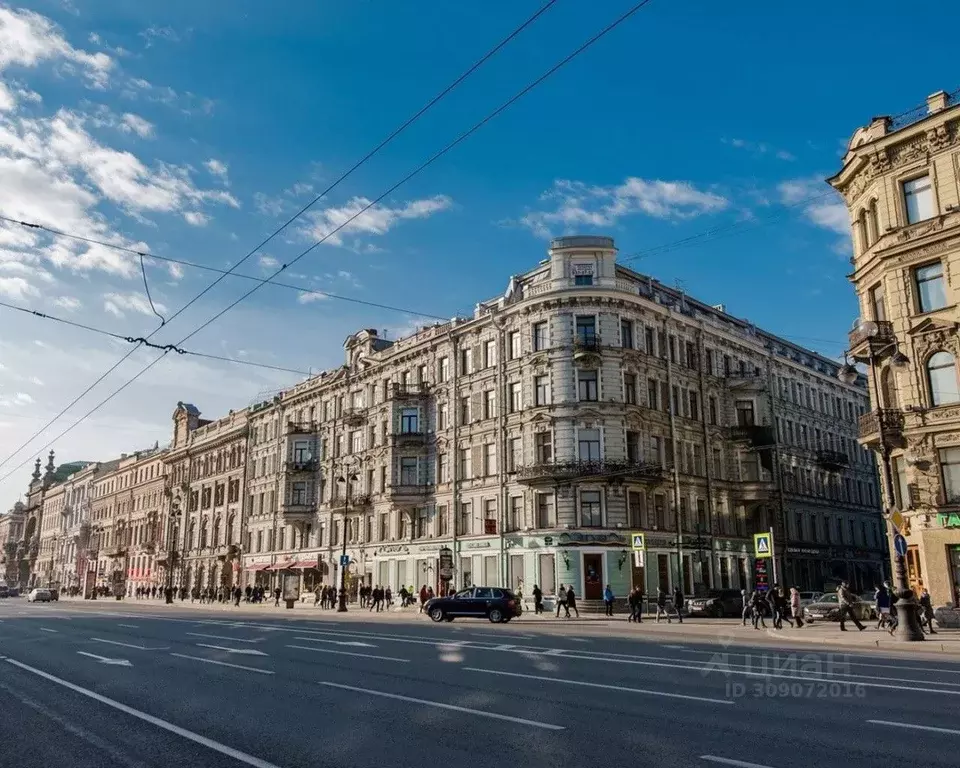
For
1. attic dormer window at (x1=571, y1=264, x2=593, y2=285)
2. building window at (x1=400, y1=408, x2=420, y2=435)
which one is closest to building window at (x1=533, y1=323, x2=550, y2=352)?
attic dormer window at (x1=571, y1=264, x2=593, y2=285)

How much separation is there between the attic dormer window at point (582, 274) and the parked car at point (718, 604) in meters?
18.0

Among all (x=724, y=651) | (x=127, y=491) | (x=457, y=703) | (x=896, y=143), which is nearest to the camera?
(x=457, y=703)

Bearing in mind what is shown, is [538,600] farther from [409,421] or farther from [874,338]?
[874,338]

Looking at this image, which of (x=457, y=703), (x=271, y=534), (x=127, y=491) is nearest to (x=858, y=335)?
(x=457, y=703)

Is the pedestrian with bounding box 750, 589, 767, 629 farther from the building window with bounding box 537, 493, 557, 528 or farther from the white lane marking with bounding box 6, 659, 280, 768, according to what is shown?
the white lane marking with bounding box 6, 659, 280, 768

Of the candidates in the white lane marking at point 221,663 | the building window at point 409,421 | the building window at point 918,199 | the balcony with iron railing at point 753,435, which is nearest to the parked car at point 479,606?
the white lane marking at point 221,663

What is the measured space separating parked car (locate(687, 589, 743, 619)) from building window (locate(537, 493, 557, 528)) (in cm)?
846

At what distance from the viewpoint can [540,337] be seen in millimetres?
46188

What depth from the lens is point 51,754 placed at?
812cm

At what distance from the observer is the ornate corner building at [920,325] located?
27656 millimetres

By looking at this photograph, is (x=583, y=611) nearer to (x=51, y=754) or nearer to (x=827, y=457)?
(x=827, y=457)

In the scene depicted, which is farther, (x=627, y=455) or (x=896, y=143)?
(x=627, y=455)

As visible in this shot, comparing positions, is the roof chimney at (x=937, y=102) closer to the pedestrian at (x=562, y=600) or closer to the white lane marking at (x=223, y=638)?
the pedestrian at (x=562, y=600)

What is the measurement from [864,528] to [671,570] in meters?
27.5
